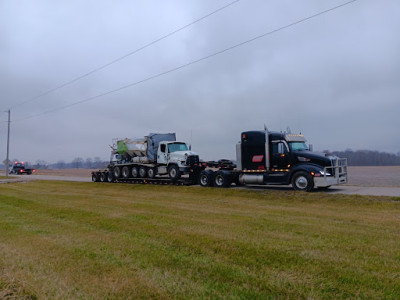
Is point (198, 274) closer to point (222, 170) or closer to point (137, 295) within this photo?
point (137, 295)

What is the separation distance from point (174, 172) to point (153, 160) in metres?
2.69

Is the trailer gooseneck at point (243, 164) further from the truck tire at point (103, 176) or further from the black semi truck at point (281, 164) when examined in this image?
the truck tire at point (103, 176)

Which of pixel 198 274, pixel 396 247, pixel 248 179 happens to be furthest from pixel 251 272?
pixel 248 179

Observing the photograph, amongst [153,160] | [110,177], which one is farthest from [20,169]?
[153,160]

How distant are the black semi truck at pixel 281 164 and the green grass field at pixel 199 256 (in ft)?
22.8

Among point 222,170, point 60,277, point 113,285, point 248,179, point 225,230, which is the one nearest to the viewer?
point 113,285

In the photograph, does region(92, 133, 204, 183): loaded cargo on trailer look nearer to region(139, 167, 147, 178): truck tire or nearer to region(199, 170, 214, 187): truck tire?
region(139, 167, 147, 178): truck tire

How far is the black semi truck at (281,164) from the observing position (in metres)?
16.4

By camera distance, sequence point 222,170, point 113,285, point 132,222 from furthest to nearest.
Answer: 1. point 222,170
2. point 132,222
3. point 113,285

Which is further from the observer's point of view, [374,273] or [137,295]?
[374,273]

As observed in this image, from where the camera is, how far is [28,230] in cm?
745

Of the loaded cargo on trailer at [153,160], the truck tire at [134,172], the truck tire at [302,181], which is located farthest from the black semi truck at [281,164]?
the truck tire at [134,172]

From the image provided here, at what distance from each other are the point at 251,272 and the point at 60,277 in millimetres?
2540

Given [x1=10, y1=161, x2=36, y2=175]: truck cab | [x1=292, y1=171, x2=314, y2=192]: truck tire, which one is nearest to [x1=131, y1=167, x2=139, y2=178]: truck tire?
[x1=292, y1=171, x2=314, y2=192]: truck tire
